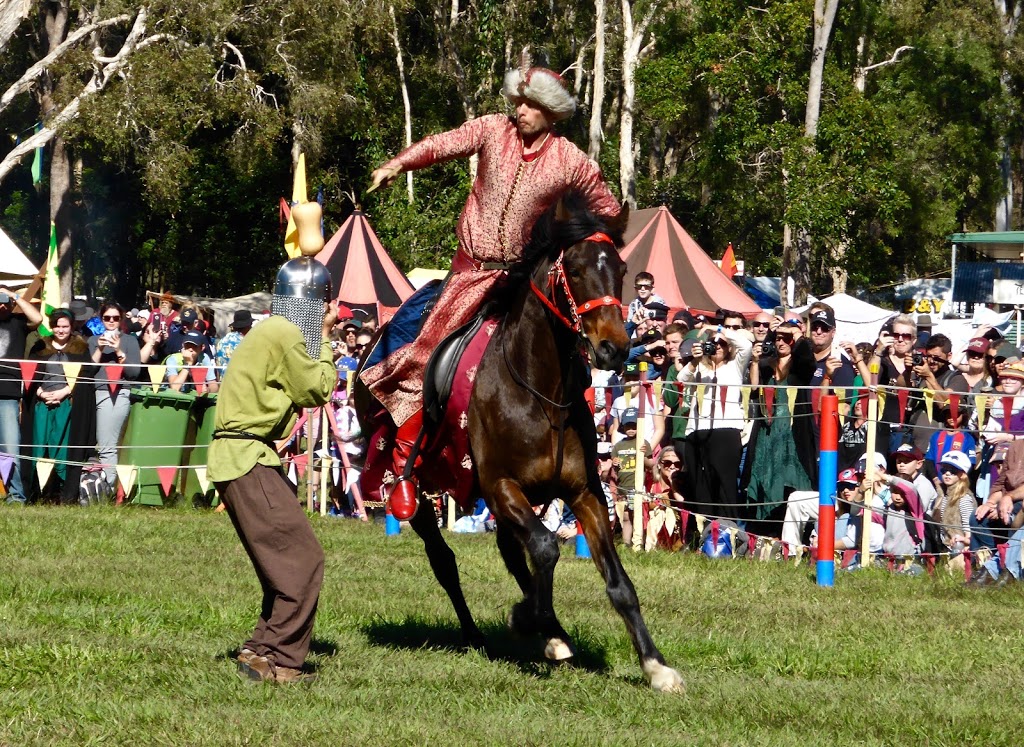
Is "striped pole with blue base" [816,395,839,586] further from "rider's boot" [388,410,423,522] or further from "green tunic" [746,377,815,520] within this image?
"rider's boot" [388,410,423,522]

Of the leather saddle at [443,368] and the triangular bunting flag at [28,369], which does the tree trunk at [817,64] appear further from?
the leather saddle at [443,368]

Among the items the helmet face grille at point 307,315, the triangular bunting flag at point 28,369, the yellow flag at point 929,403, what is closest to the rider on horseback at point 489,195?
the helmet face grille at point 307,315

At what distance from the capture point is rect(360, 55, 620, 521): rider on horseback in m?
7.97

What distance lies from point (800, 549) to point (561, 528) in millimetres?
2409

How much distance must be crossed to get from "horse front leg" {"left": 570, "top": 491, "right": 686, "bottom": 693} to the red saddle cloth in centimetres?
72

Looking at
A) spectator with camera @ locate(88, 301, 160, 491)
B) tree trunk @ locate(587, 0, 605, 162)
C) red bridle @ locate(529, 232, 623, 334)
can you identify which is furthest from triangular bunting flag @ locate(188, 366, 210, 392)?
tree trunk @ locate(587, 0, 605, 162)

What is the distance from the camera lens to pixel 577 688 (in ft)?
22.9

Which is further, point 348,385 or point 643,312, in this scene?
point 348,385

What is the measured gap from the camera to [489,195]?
8.17 m

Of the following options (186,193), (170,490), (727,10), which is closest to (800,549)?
(170,490)

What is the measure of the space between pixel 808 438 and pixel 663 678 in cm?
544

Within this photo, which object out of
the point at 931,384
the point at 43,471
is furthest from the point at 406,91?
the point at 931,384

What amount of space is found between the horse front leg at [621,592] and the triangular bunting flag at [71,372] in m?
9.51

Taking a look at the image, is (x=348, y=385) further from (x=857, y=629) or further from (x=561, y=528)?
(x=857, y=629)
